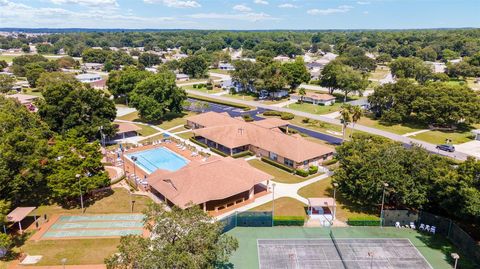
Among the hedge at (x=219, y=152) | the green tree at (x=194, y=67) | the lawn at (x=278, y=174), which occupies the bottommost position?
the lawn at (x=278, y=174)

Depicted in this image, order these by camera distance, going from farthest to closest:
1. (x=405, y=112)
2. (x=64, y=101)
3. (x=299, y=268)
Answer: (x=405, y=112), (x=64, y=101), (x=299, y=268)

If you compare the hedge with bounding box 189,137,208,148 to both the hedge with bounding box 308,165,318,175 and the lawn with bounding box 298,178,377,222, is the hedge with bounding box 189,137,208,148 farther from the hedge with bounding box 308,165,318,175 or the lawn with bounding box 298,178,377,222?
the lawn with bounding box 298,178,377,222

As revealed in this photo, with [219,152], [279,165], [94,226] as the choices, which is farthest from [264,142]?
[94,226]

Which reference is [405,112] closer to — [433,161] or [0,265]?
[433,161]

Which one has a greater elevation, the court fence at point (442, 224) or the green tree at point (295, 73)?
the green tree at point (295, 73)

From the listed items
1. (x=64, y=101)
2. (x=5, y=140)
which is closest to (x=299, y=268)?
(x=5, y=140)

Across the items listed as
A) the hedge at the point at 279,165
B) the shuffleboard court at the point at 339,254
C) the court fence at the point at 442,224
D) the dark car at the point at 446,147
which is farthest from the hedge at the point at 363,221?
the dark car at the point at 446,147

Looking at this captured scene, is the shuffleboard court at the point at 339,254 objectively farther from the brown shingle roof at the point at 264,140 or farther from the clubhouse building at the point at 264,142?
the brown shingle roof at the point at 264,140
